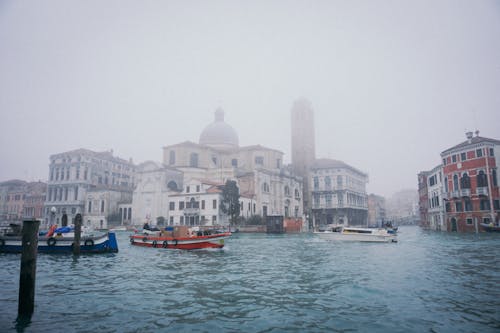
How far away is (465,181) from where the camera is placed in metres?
35.6

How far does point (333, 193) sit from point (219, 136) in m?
23.0

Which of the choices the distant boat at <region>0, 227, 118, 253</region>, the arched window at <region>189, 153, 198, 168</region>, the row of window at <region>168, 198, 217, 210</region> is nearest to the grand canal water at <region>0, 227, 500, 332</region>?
the distant boat at <region>0, 227, 118, 253</region>

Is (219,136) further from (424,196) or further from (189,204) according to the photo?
(424,196)

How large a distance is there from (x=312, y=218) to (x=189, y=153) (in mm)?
25392

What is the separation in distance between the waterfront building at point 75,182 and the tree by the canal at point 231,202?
2390cm

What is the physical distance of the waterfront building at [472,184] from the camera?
33500 mm

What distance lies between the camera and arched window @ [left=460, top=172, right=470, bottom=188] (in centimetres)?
3522

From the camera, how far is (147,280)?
11031mm

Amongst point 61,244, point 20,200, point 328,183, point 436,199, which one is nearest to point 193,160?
point 328,183

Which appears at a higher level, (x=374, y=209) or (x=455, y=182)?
(x=455, y=182)

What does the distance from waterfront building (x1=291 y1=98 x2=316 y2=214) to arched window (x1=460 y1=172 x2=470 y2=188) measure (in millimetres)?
30506

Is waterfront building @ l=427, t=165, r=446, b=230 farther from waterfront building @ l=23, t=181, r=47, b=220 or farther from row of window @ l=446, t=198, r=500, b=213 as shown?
waterfront building @ l=23, t=181, r=47, b=220

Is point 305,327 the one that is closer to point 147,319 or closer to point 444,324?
point 444,324

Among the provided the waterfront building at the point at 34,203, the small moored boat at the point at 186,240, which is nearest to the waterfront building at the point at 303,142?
the small moored boat at the point at 186,240
